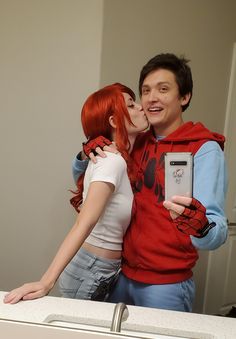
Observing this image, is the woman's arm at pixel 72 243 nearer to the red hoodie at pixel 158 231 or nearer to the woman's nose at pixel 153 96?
the red hoodie at pixel 158 231

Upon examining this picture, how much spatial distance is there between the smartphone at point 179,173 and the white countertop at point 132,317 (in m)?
0.24

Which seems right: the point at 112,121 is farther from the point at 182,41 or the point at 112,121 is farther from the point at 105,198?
the point at 182,41

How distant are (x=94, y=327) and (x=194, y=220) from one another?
26 cm

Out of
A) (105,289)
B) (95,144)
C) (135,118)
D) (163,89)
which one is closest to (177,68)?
(163,89)

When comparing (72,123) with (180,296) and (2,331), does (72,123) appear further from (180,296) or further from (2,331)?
(2,331)

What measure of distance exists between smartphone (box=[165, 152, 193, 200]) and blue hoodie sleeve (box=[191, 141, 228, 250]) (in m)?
0.13

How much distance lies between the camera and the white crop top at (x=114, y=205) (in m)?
0.80

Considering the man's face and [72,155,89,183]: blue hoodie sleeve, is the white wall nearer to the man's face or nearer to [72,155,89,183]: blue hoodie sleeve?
[72,155,89,183]: blue hoodie sleeve

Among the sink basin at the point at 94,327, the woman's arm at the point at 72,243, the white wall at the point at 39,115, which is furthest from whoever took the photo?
the white wall at the point at 39,115

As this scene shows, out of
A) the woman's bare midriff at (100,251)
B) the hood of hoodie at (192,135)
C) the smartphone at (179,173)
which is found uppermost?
the hood of hoodie at (192,135)

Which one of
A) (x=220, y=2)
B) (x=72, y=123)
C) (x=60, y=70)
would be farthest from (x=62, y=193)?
(x=220, y=2)

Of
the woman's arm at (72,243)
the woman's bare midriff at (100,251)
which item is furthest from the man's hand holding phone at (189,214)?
the woman's bare midriff at (100,251)

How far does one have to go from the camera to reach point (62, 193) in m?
1.33

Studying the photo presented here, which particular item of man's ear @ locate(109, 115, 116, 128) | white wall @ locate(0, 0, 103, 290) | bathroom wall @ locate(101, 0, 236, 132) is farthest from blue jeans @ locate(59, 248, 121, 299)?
bathroom wall @ locate(101, 0, 236, 132)
